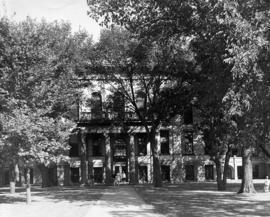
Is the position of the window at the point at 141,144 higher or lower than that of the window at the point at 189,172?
higher

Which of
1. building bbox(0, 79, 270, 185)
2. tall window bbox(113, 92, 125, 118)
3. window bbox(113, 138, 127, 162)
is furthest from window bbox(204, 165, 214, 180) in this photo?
tall window bbox(113, 92, 125, 118)

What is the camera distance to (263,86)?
51.2 ft

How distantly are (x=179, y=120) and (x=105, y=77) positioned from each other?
1962 centimetres

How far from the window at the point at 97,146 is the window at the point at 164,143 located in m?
7.88

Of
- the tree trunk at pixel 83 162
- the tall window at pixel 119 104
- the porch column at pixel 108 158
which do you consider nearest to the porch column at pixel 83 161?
the tree trunk at pixel 83 162

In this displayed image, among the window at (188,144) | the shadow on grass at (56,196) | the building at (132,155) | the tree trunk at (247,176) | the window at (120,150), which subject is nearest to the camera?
the shadow on grass at (56,196)

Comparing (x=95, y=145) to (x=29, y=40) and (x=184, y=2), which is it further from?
(x=184, y=2)

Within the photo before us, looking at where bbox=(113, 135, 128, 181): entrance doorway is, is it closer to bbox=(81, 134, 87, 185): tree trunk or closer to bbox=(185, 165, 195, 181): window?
bbox=(81, 134, 87, 185): tree trunk

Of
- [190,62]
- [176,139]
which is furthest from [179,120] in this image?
[190,62]

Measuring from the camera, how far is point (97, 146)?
205 feet

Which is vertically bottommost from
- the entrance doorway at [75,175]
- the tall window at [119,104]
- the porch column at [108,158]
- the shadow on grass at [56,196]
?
the shadow on grass at [56,196]

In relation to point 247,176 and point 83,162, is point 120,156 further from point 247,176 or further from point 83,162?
point 247,176

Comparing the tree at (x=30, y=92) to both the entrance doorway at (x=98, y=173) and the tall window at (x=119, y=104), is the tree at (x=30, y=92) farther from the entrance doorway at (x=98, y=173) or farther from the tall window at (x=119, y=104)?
the entrance doorway at (x=98, y=173)

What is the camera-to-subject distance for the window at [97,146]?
62.3 m
